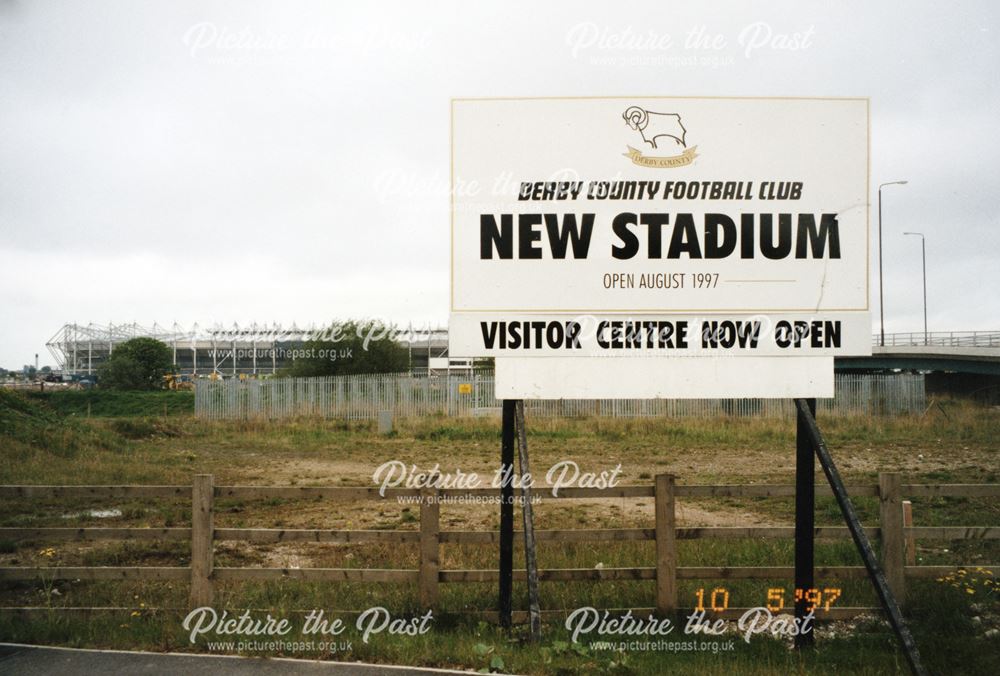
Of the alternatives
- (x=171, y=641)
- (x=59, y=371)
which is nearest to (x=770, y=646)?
(x=171, y=641)

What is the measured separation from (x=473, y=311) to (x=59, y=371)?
120432 mm

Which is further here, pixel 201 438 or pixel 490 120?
pixel 201 438

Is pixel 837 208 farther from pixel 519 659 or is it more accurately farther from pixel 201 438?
pixel 201 438

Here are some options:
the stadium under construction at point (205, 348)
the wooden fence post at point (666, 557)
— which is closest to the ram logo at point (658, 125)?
the wooden fence post at point (666, 557)

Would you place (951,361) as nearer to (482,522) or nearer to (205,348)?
(482,522)

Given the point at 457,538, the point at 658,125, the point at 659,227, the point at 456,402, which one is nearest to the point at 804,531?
the point at 659,227

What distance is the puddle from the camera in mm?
11602

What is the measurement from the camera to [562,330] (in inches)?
231

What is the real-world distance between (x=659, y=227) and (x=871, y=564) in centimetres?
301

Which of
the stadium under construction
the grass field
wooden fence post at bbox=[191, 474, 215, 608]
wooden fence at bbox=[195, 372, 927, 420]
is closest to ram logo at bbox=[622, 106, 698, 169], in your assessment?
the grass field

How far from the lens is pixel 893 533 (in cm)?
631

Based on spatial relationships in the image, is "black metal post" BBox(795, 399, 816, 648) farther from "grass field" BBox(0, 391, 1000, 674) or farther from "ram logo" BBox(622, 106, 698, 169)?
"ram logo" BBox(622, 106, 698, 169)

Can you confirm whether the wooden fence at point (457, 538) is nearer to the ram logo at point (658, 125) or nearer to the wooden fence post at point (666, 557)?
the wooden fence post at point (666, 557)

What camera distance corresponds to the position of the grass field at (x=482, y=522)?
18.0 feet
